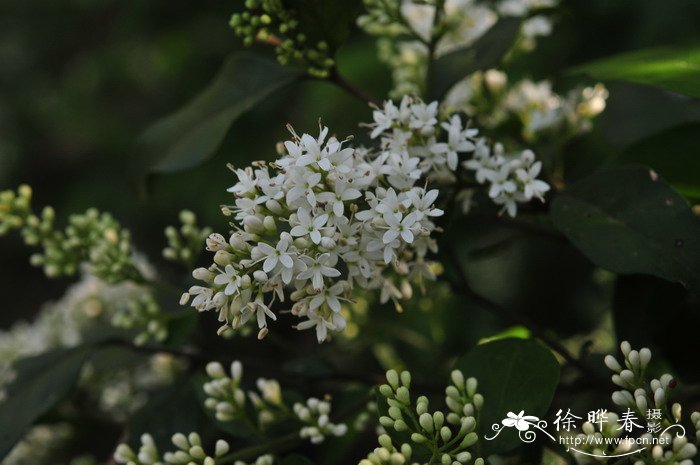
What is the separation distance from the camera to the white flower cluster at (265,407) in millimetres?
1097

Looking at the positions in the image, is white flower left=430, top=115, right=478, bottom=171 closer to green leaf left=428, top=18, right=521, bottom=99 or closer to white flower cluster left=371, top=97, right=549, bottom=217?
white flower cluster left=371, top=97, right=549, bottom=217

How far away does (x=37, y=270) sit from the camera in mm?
4371

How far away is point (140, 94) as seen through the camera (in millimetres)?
3871

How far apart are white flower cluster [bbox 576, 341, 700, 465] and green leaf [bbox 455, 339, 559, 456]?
0.07 metres

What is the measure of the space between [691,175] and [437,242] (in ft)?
1.35

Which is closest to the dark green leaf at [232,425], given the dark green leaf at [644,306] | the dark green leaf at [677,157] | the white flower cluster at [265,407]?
the white flower cluster at [265,407]

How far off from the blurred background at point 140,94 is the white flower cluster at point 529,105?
9 cm

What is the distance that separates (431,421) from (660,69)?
64 cm

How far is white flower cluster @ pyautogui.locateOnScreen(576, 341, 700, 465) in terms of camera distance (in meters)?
0.85

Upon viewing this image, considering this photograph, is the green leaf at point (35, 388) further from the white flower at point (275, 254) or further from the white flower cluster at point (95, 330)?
the white flower at point (275, 254)

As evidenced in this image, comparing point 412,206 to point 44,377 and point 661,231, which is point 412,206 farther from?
point 44,377

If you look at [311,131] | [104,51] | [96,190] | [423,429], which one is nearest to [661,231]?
[423,429]

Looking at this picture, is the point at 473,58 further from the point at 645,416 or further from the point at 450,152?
the point at 645,416

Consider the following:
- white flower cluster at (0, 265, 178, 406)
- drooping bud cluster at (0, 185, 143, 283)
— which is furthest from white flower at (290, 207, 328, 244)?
white flower cluster at (0, 265, 178, 406)
